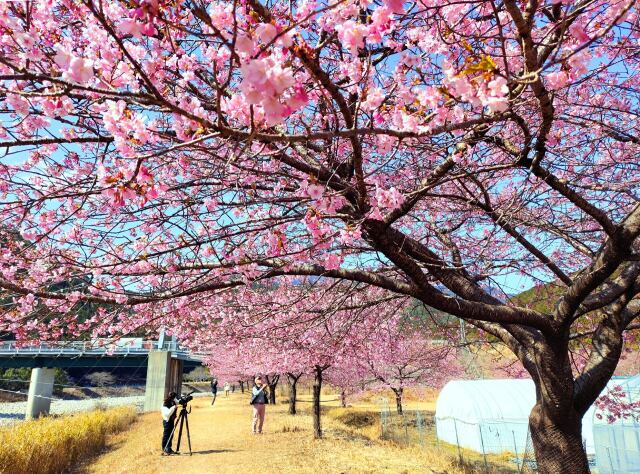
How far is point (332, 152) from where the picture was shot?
3.80 metres

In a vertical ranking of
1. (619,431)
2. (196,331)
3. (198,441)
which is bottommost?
(198,441)

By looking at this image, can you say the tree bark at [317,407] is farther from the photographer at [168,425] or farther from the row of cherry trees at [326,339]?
the photographer at [168,425]

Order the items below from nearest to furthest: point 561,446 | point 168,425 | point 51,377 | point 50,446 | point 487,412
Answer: point 561,446 < point 50,446 < point 168,425 < point 487,412 < point 51,377

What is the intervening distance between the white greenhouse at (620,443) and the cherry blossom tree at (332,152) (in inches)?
169

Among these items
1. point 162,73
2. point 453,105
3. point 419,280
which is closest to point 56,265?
point 162,73

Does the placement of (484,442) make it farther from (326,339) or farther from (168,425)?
(168,425)

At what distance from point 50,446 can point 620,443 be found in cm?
1164

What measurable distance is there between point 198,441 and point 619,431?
10817 millimetres

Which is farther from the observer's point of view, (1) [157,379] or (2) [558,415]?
(1) [157,379]

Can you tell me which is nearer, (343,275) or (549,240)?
(343,275)

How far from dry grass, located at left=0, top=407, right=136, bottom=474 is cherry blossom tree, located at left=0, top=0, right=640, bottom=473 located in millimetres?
4469

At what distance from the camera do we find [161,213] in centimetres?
456

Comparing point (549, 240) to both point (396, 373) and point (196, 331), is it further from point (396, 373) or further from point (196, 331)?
point (396, 373)

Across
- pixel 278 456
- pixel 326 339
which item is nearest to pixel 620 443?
pixel 326 339
